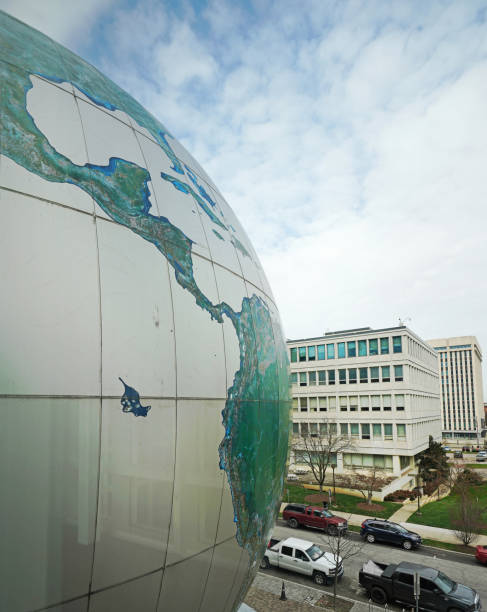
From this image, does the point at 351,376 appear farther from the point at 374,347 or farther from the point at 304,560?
the point at 304,560

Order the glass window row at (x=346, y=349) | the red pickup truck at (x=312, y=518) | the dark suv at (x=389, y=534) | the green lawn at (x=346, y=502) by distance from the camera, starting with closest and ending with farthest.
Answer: the dark suv at (x=389, y=534), the red pickup truck at (x=312, y=518), the green lawn at (x=346, y=502), the glass window row at (x=346, y=349)

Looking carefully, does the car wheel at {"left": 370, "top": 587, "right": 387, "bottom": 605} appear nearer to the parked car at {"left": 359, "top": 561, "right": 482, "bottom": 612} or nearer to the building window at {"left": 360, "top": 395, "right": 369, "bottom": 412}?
the parked car at {"left": 359, "top": 561, "right": 482, "bottom": 612}

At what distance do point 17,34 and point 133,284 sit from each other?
3.12m

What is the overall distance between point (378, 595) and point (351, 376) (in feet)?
106

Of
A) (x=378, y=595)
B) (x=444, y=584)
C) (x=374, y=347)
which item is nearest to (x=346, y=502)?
(x=374, y=347)

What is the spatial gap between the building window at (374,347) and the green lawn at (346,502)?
15614 millimetres

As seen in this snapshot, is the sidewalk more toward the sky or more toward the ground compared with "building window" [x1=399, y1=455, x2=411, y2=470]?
more toward the sky

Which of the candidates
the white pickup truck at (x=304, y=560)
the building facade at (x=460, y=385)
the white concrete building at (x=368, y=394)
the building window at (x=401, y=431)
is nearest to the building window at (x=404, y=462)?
the white concrete building at (x=368, y=394)

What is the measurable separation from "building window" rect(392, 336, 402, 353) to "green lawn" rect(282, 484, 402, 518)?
52.4ft

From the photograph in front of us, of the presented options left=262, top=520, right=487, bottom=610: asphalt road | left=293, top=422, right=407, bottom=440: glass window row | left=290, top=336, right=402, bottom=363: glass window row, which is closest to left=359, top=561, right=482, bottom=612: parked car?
left=262, top=520, right=487, bottom=610: asphalt road

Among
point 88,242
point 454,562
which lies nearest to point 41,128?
point 88,242

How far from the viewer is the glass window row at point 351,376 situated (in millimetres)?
46031

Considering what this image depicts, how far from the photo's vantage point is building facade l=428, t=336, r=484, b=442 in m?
136

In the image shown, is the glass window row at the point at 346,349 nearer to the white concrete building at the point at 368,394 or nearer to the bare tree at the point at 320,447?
the white concrete building at the point at 368,394
